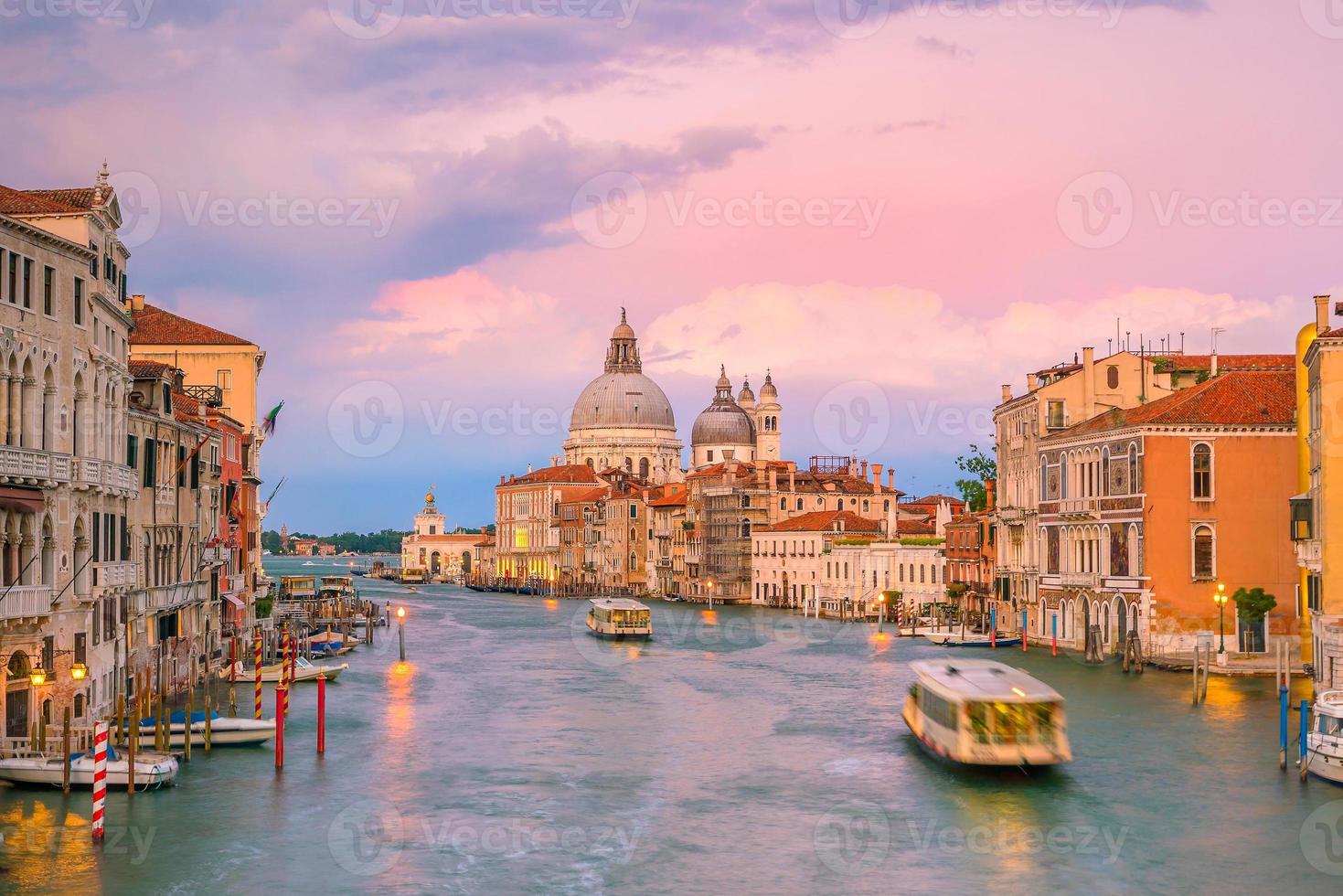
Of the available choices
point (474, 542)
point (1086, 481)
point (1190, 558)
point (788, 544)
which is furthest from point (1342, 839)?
point (474, 542)

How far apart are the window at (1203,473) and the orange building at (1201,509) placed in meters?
0.02

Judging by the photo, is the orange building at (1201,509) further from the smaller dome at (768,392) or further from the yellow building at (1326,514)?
the smaller dome at (768,392)

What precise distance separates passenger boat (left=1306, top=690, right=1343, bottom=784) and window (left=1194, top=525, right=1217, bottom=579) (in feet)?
56.9

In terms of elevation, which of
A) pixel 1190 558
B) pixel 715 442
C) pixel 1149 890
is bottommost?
pixel 1149 890

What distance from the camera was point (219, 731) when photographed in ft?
95.0

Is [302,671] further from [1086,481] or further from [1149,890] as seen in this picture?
[1149,890]

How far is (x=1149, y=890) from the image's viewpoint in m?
20.1

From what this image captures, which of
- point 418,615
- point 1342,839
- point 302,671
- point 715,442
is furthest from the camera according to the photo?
point 715,442

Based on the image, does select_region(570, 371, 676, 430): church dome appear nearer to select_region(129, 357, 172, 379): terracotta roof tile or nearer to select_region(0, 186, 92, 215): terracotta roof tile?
select_region(129, 357, 172, 379): terracotta roof tile

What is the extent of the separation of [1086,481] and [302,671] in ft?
72.5

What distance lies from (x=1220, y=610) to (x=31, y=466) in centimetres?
2884

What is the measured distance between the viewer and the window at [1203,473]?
42.9 m

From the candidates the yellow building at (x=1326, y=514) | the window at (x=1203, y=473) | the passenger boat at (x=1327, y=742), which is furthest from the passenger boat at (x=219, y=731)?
the window at (x=1203, y=473)

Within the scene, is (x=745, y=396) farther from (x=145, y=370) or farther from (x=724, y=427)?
(x=145, y=370)
